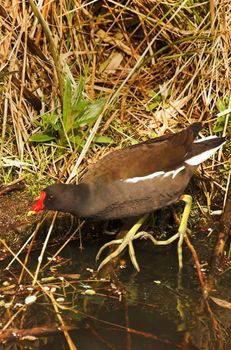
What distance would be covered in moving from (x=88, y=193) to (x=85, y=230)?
0.56 m

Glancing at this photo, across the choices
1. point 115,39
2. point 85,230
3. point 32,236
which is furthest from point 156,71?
point 32,236

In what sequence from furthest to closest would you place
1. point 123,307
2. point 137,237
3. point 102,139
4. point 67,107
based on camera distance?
1. point 102,139
2. point 67,107
3. point 137,237
4. point 123,307

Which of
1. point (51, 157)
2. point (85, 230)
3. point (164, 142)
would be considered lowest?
point (85, 230)

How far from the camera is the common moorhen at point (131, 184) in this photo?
398 cm

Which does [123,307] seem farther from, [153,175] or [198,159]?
[198,159]

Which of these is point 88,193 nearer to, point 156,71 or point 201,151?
point 201,151

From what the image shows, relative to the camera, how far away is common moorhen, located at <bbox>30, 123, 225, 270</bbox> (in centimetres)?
398

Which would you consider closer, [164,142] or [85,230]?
[164,142]

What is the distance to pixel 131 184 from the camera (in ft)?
13.0

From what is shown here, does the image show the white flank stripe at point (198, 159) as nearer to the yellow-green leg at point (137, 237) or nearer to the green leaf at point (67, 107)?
the yellow-green leg at point (137, 237)

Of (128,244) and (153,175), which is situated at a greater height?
(153,175)

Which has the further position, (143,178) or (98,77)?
(98,77)

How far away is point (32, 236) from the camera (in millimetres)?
4105

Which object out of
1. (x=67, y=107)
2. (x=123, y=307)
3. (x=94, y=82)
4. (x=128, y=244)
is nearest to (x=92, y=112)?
(x=67, y=107)
